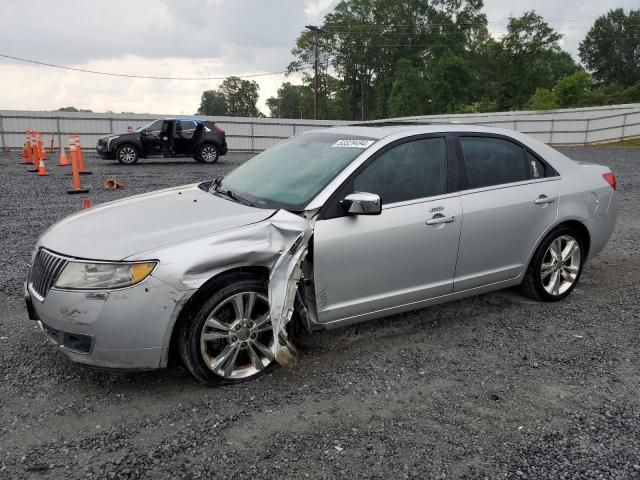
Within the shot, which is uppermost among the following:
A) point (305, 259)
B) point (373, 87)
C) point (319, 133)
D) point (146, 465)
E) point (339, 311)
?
point (373, 87)

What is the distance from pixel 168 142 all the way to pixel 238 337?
16525 mm

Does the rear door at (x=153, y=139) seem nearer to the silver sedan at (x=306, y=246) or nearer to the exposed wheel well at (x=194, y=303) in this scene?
the silver sedan at (x=306, y=246)

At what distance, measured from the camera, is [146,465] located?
105 inches

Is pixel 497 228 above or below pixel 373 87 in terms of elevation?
below

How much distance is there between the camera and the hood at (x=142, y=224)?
320cm

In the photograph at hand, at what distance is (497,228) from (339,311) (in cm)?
153

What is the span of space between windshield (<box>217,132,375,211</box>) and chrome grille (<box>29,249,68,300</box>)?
4.32 ft

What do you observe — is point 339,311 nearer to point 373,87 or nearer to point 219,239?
point 219,239

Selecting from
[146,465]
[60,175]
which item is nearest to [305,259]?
[146,465]

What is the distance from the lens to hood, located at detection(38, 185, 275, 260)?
320 cm

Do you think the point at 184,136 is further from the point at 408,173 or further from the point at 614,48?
the point at 614,48

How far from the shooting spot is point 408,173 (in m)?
4.04

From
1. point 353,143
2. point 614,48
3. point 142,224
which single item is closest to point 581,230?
point 353,143

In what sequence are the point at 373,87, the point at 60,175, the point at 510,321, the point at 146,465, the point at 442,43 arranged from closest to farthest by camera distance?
the point at 146,465
the point at 510,321
the point at 60,175
the point at 442,43
the point at 373,87
